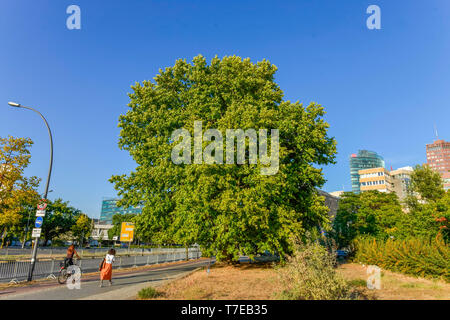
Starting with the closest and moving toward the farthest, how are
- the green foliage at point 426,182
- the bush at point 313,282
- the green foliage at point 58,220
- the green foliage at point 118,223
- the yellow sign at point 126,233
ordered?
the bush at point 313,282, the yellow sign at point 126,233, the green foliage at point 426,182, the green foliage at point 58,220, the green foliage at point 118,223

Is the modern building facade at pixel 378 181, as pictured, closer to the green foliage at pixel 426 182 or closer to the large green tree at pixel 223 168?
the green foliage at pixel 426 182

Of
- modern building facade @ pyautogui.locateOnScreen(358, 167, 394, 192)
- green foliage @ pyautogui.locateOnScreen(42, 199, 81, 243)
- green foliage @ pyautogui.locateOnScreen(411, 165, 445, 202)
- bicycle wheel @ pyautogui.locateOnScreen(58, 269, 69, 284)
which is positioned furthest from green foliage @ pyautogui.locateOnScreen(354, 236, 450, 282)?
modern building facade @ pyautogui.locateOnScreen(358, 167, 394, 192)

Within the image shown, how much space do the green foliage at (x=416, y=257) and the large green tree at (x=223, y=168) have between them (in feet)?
17.0

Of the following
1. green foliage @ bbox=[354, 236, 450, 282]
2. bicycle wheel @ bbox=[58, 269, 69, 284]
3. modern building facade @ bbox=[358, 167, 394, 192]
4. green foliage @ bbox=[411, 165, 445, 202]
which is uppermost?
modern building facade @ bbox=[358, 167, 394, 192]

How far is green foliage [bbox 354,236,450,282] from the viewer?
14.8 metres

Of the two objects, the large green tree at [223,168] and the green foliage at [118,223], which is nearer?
the large green tree at [223,168]

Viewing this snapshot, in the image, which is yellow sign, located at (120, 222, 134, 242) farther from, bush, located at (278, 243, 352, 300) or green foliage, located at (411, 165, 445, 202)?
green foliage, located at (411, 165, 445, 202)

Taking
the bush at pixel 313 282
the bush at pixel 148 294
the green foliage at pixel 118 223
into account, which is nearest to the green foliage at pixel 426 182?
the bush at pixel 313 282

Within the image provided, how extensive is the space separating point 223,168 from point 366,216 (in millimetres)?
28741

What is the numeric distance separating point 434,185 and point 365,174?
92.3m

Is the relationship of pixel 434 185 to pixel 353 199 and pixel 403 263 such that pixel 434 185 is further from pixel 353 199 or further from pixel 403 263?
pixel 403 263

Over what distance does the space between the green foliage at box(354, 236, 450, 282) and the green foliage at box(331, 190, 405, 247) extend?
12992mm

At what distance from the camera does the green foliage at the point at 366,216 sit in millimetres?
33459
